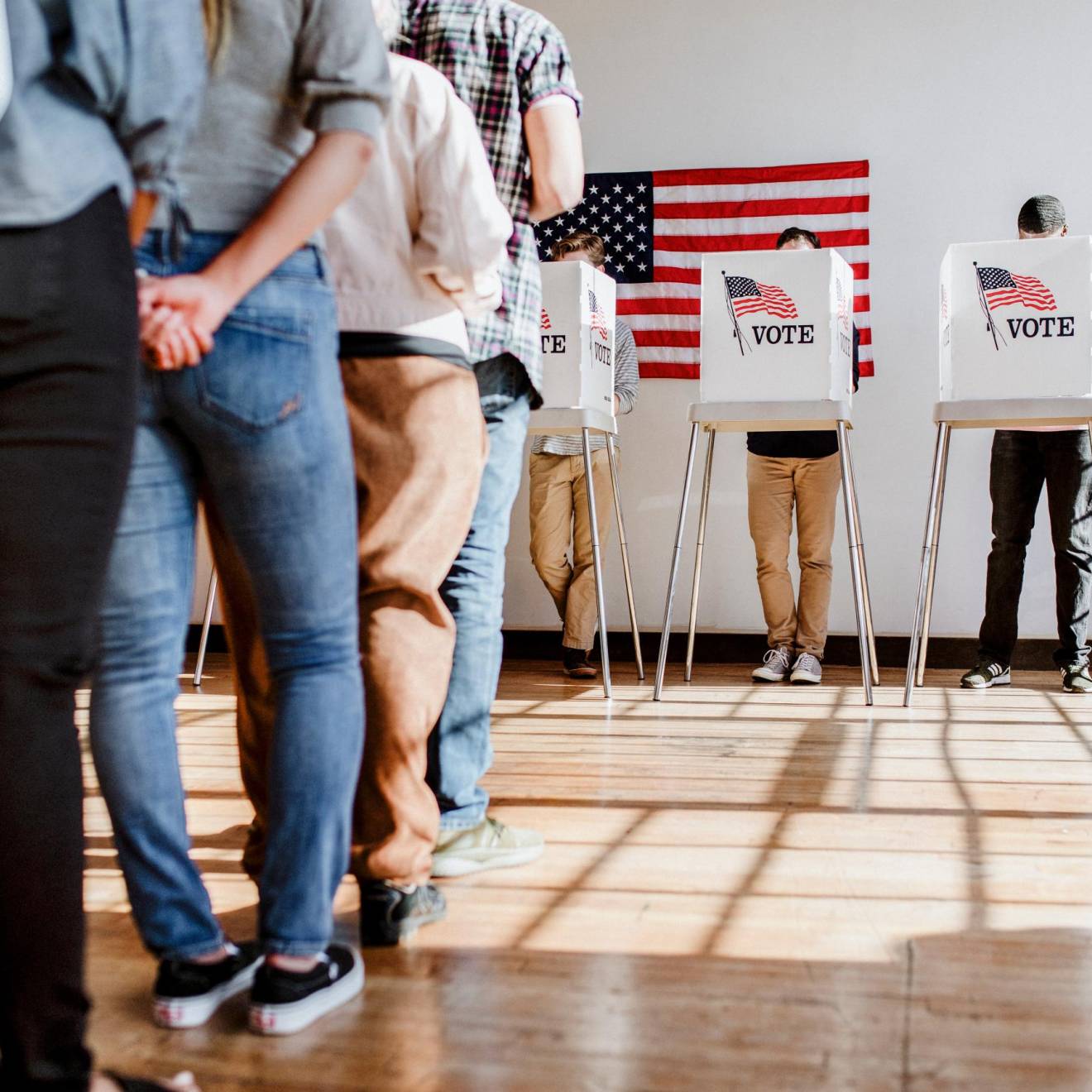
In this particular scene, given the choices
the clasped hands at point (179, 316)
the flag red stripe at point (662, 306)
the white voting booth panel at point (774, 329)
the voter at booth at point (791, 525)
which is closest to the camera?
the clasped hands at point (179, 316)

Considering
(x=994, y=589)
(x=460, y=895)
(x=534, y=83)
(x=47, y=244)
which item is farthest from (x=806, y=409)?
(x=47, y=244)

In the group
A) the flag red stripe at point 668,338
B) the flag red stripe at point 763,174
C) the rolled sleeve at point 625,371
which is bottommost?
the rolled sleeve at point 625,371

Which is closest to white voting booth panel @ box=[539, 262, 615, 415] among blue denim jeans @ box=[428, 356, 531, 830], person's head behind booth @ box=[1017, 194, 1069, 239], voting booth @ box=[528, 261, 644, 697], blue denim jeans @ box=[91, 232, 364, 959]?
voting booth @ box=[528, 261, 644, 697]

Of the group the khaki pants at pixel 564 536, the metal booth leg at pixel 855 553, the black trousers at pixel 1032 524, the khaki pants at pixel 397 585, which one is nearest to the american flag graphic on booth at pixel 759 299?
the metal booth leg at pixel 855 553

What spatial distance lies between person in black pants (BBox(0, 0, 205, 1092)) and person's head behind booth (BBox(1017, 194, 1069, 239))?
3.18 meters

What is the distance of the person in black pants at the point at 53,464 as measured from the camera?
2.40ft

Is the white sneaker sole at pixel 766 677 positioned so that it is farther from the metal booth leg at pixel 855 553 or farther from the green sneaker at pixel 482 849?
the green sneaker at pixel 482 849

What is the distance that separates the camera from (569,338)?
10.3ft

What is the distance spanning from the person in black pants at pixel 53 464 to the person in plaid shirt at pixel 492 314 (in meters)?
0.79

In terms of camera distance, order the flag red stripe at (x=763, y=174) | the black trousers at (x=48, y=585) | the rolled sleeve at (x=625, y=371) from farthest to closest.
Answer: the flag red stripe at (x=763, y=174) → the rolled sleeve at (x=625, y=371) → the black trousers at (x=48, y=585)

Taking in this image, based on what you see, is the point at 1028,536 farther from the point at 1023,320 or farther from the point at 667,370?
the point at 667,370

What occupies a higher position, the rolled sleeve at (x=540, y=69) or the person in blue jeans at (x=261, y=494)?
the rolled sleeve at (x=540, y=69)

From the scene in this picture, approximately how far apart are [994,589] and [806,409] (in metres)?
1.12

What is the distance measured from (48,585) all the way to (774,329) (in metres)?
2.58
